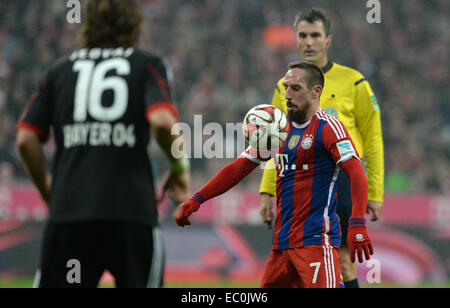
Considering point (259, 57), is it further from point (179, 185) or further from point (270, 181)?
point (179, 185)

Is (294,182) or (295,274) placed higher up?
(294,182)

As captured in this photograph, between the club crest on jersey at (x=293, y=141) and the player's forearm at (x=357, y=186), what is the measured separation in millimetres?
396

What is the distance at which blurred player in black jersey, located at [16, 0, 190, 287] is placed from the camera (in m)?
2.95

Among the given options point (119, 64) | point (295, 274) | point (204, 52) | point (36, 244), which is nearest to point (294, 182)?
point (295, 274)

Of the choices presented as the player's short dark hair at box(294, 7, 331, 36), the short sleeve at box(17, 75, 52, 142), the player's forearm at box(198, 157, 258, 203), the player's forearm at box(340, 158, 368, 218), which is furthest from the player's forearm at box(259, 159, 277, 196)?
the short sleeve at box(17, 75, 52, 142)

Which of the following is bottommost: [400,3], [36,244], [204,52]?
[36,244]

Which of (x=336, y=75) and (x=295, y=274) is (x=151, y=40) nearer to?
(x=336, y=75)

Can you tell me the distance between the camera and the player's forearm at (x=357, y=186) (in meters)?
3.95

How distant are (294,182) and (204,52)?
38.1ft

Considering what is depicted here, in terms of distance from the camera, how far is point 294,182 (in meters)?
4.20

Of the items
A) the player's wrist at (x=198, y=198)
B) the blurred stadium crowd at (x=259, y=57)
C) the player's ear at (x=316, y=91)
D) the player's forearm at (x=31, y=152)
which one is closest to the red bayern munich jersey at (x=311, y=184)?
the player's ear at (x=316, y=91)

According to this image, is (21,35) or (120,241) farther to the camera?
(21,35)

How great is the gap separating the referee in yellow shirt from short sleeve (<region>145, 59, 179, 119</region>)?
2.05 meters

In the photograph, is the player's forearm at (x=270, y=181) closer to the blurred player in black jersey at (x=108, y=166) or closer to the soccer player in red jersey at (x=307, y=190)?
the soccer player in red jersey at (x=307, y=190)
